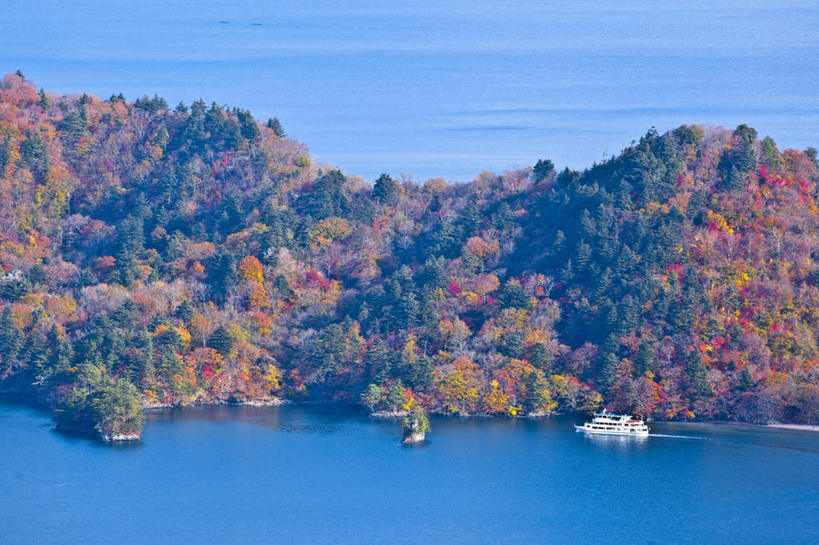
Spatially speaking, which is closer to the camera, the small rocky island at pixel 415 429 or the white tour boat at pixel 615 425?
the small rocky island at pixel 415 429

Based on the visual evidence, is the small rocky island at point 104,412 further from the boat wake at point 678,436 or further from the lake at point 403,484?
the boat wake at point 678,436

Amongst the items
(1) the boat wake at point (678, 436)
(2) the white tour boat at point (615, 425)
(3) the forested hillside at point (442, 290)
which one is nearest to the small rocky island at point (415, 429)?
(3) the forested hillside at point (442, 290)

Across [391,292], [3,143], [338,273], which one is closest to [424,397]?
[391,292]

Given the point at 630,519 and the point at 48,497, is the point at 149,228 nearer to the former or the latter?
the point at 48,497

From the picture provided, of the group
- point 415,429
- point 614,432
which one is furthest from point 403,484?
point 614,432

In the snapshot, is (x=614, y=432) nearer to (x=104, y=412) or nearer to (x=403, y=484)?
(x=403, y=484)

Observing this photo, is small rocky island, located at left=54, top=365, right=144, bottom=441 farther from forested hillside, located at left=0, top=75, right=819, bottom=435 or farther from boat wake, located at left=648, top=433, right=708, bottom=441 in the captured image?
boat wake, located at left=648, top=433, right=708, bottom=441
